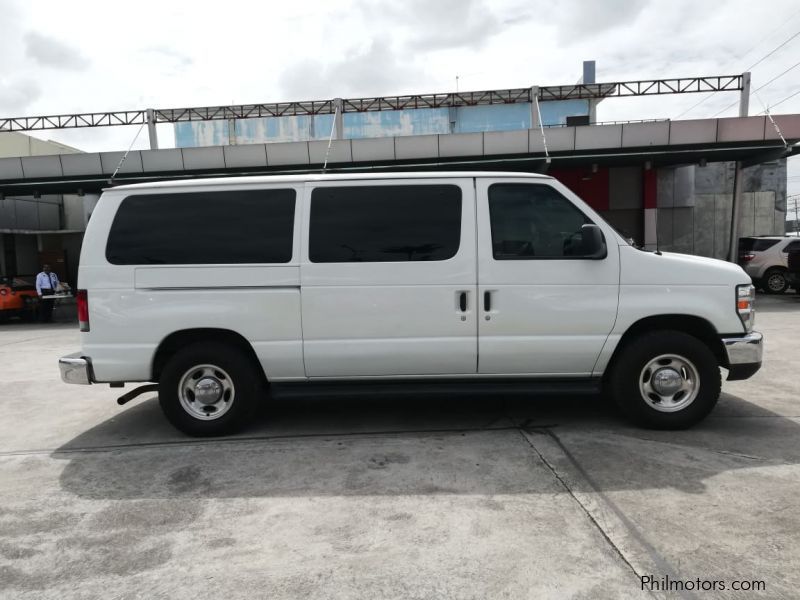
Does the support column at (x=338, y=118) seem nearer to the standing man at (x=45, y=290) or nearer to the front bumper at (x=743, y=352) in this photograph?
the standing man at (x=45, y=290)

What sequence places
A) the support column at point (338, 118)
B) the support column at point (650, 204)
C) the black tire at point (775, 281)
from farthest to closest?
the support column at point (650, 204)
the support column at point (338, 118)
the black tire at point (775, 281)

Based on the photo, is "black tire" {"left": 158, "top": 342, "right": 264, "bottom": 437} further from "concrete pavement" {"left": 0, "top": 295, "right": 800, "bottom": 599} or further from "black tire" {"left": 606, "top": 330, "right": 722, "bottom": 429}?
"black tire" {"left": 606, "top": 330, "right": 722, "bottom": 429}

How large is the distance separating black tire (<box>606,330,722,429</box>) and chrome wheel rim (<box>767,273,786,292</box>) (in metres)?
14.9

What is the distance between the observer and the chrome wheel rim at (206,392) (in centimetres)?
451

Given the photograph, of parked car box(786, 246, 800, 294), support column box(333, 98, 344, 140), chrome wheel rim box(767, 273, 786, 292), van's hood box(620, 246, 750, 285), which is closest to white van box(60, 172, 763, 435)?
van's hood box(620, 246, 750, 285)

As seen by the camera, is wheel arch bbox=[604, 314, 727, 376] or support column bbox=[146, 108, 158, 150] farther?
support column bbox=[146, 108, 158, 150]

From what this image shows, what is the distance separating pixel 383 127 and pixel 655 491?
39.3 m

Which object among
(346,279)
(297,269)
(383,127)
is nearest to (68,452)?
(297,269)

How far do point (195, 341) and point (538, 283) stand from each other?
291 cm

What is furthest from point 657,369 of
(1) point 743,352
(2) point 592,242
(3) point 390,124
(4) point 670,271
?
(3) point 390,124

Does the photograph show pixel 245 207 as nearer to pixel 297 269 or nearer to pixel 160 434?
pixel 297 269

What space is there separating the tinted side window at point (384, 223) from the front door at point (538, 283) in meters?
0.29

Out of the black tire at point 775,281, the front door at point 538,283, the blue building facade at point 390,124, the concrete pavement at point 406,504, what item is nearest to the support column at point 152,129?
the blue building facade at point 390,124

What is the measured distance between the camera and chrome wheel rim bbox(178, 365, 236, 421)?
177 inches
